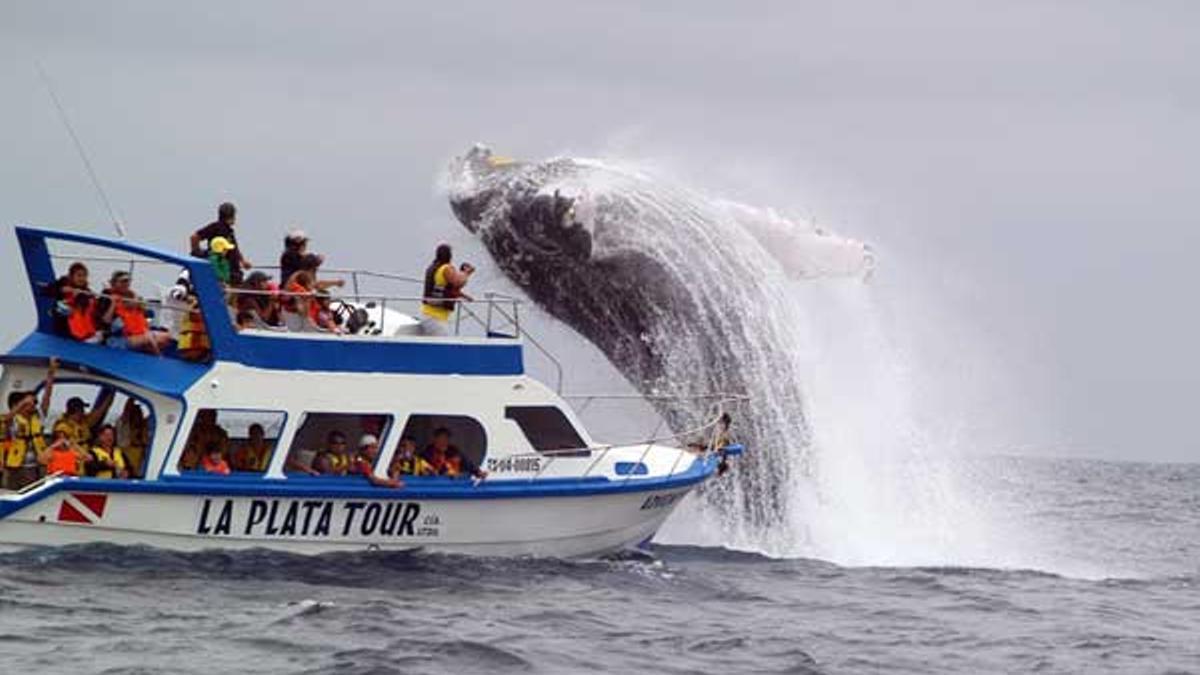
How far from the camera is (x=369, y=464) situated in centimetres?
1709

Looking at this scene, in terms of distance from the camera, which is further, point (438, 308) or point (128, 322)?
point (438, 308)

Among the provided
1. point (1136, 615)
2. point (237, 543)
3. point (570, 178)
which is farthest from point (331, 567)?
point (1136, 615)

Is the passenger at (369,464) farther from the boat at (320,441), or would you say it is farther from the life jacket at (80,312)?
the life jacket at (80,312)

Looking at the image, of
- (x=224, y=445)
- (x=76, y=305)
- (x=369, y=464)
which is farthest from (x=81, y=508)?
(x=369, y=464)

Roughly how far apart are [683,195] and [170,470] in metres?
6.44

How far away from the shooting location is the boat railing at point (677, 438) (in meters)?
18.0

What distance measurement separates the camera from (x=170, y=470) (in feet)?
53.6

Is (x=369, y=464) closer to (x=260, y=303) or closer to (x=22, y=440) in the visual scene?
(x=260, y=303)

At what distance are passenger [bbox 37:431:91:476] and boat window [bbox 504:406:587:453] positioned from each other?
139 inches

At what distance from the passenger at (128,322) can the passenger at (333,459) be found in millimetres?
1463

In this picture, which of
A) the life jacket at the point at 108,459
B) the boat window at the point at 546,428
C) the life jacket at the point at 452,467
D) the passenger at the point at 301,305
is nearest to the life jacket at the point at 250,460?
the passenger at the point at 301,305

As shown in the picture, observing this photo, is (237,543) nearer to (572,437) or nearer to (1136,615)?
(572,437)

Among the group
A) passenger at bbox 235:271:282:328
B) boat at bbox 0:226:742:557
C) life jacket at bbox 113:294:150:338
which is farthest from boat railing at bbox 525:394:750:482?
life jacket at bbox 113:294:150:338

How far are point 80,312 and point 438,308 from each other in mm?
2884
